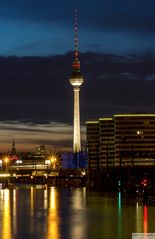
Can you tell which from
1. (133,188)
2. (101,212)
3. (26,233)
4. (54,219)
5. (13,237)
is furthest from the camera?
(133,188)

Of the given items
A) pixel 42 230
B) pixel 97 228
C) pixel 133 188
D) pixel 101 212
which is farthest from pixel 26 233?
pixel 133 188

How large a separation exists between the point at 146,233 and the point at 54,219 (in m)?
17.8

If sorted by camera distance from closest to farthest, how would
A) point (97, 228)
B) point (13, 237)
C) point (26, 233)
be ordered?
point (13, 237), point (26, 233), point (97, 228)

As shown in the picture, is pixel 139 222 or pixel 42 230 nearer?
pixel 42 230

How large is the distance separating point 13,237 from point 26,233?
3.81 m

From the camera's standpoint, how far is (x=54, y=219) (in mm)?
69375

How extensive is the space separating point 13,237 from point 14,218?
18425 millimetres

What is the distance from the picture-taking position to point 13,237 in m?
52.0

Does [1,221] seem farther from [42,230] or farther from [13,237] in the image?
[13,237]

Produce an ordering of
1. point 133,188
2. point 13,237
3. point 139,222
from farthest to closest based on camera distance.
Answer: point 133,188
point 139,222
point 13,237

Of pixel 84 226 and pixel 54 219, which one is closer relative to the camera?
pixel 84 226

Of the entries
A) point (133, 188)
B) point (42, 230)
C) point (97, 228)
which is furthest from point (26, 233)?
point (133, 188)

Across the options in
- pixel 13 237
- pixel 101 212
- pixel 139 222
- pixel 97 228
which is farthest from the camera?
pixel 101 212

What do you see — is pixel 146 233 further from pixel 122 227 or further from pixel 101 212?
pixel 101 212
